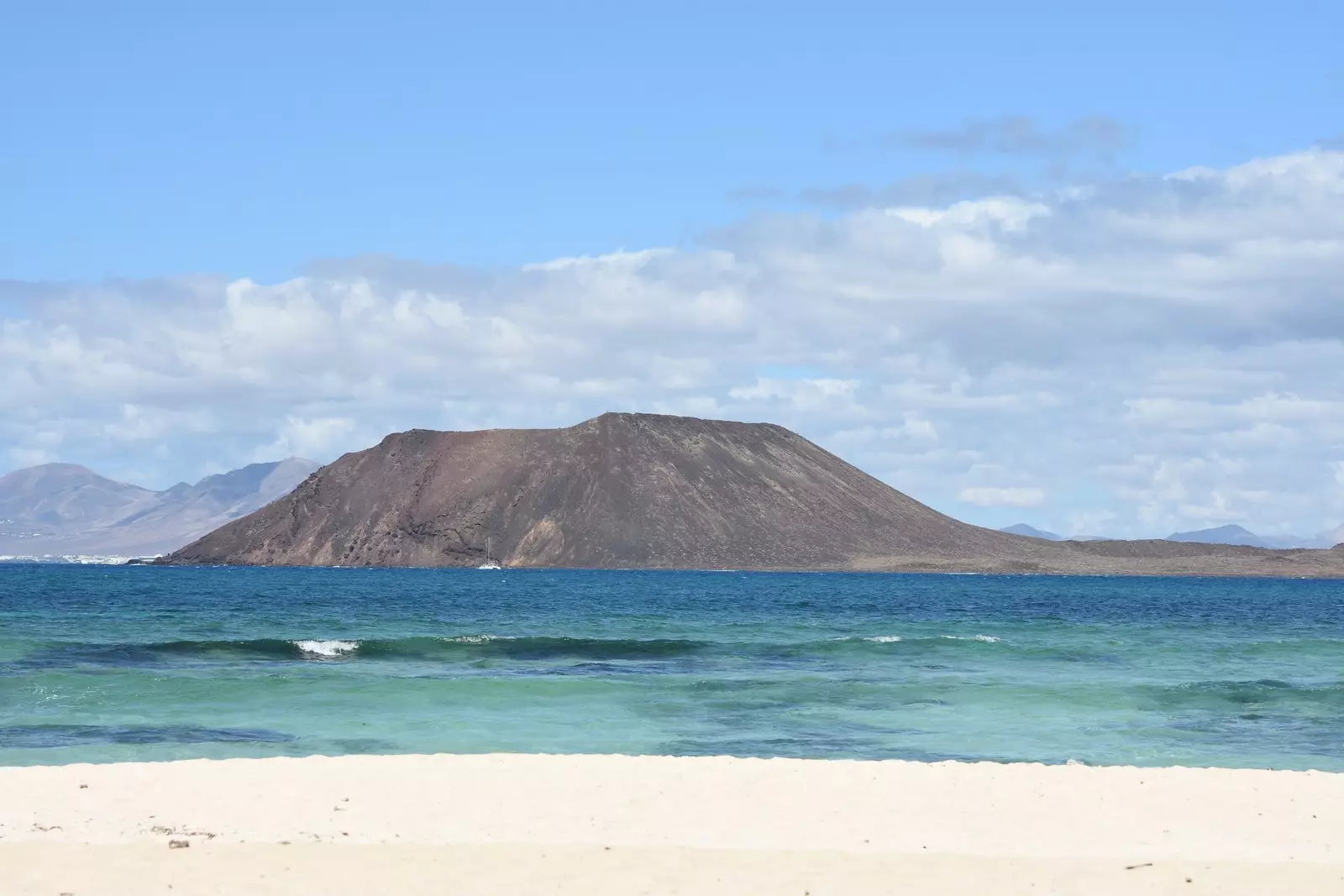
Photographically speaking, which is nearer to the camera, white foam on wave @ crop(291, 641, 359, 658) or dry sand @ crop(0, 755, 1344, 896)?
dry sand @ crop(0, 755, 1344, 896)

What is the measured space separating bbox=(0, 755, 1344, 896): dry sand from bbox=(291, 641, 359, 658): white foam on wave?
25.9 meters

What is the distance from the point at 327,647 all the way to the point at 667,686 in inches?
661

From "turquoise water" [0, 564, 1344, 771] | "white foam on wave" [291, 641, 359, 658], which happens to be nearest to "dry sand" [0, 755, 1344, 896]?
"turquoise water" [0, 564, 1344, 771]

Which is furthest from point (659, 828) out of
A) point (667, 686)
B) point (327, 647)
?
point (327, 647)

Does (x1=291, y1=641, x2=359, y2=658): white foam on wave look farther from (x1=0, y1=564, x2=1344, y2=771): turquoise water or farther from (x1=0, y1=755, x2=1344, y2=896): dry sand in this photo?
(x1=0, y1=755, x2=1344, y2=896): dry sand

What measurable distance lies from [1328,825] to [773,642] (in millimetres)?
37218

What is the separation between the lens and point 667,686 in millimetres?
Answer: 36562

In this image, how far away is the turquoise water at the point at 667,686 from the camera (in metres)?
25.8

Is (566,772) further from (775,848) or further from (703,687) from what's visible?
(703,687)

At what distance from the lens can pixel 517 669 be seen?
41594 mm

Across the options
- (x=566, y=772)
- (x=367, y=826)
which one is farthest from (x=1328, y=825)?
(x=367, y=826)

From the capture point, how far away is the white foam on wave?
47031mm

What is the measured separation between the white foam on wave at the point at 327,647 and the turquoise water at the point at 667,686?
0.63ft

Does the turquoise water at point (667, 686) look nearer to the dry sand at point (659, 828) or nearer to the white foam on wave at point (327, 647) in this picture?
the white foam on wave at point (327, 647)
